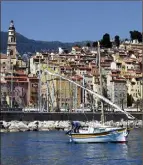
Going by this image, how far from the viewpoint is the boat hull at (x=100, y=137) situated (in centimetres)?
3238

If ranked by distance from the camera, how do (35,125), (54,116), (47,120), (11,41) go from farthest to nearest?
(11,41) → (54,116) → (47,120) → (35,125)

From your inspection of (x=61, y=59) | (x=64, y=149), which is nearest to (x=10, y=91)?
(x=61, y=59)

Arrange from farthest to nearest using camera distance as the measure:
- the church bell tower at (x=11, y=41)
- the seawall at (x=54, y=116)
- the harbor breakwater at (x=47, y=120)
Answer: the church bell tower at (x=11, y=41) → the seawall at (x=54, y=116) → the harbor breakwater at (x=47, y=120)

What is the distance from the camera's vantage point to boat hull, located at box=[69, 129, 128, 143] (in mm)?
32375

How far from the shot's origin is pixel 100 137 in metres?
32.5

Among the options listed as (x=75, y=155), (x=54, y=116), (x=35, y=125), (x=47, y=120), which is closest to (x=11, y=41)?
(x=54, y=116)

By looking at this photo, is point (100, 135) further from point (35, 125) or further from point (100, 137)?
point (35, 125)

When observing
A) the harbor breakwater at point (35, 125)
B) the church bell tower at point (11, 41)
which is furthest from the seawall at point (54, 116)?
the church bell tower at point (11, 41)

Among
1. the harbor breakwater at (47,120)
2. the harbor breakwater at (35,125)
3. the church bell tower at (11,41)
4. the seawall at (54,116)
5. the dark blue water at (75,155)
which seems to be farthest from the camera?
the church bell tower at (11,41)

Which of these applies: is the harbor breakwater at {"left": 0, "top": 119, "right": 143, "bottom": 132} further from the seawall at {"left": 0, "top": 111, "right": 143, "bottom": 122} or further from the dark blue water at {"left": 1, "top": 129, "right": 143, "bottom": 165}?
the dark blue water at {"left": 1, "top": 129, "right": 143, "bottom": 165}

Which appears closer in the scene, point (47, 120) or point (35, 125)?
point (35, 125)

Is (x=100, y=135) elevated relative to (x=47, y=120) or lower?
lower

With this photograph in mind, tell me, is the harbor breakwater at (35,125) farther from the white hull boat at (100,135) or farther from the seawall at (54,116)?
the white hull boat at (100,135)

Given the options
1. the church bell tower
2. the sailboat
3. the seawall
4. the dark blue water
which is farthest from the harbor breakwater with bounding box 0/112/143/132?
the church bell tower
